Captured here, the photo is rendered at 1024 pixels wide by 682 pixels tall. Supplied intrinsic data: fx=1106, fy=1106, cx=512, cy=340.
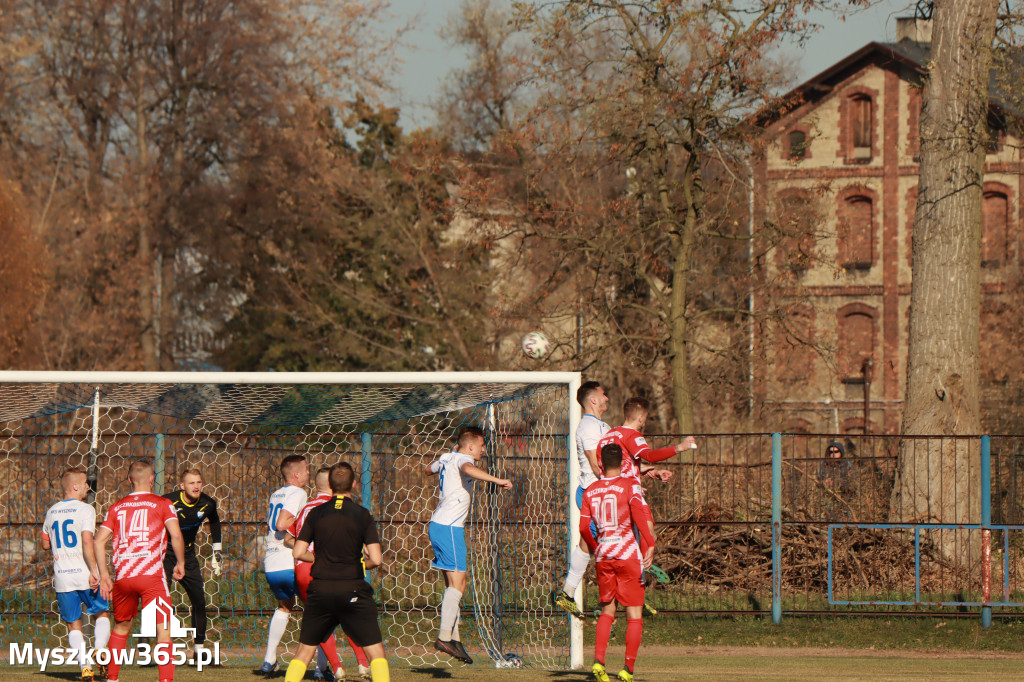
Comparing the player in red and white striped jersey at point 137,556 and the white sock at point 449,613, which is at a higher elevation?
the player in red and white striped jersey at point 137,556

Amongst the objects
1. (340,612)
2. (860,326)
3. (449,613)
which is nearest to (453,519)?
(449,613)

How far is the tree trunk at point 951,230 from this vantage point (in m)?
15.1

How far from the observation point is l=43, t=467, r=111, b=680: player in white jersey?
892 cm

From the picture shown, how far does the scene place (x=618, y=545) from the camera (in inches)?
318

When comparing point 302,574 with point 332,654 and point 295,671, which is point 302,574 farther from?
point 295,671

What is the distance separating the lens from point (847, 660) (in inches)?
429

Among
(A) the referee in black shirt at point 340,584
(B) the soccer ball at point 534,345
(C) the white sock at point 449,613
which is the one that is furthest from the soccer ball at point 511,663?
(B) the soccer ball at point 534,345

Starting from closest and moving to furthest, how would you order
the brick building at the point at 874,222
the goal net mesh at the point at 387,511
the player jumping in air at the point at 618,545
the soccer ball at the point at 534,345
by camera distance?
the player jumping in air at the point at 618,545
the goal net mesh at the point at 387,511
the soccer ball at the point at 534,345
the brick building at the point at 874,222

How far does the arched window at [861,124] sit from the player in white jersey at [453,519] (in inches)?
1322

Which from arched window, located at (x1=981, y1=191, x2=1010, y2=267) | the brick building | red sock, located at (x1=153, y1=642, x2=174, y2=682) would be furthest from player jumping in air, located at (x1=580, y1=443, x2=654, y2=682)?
arched window, located at (x1=981, y1=191, x2=1010, y2=267)

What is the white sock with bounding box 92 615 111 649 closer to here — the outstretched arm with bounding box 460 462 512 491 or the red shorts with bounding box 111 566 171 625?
the red shorts with bounding box 111 566 171 625

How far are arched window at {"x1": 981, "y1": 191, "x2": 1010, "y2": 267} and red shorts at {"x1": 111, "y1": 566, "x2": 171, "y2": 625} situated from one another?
35835 mm

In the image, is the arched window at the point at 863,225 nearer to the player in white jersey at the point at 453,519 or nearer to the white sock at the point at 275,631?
the player in white jersey at the point at 453,519

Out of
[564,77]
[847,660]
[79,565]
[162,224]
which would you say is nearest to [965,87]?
[564,77]
